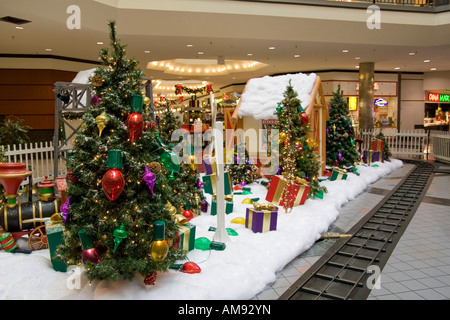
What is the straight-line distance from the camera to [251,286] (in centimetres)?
343

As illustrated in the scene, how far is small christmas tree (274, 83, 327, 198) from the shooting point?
665cm

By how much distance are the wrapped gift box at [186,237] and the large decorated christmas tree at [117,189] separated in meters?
0.56

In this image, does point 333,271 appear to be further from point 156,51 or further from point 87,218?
point 156,51

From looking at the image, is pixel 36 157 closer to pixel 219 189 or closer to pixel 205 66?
pixel 219 189

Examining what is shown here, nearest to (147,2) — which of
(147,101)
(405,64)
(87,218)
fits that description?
(147,101)

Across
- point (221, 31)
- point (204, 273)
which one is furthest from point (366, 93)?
point (204, 273)

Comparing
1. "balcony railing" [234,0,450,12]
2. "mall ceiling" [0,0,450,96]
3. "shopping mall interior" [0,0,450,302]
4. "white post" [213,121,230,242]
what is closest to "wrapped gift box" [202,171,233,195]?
"shopping mall interior" [0,0,450,302]

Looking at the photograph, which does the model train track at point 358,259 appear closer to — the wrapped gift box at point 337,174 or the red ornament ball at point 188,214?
the wrapped gift box at point 337,174

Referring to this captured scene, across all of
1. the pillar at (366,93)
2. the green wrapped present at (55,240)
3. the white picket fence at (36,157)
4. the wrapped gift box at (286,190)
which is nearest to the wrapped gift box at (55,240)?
the green wrapped present at (55,240)

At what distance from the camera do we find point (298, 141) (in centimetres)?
664

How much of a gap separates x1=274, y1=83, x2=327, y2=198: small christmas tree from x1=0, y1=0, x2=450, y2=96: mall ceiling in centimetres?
452

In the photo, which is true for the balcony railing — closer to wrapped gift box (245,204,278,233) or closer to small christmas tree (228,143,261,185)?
small christmas tree (228,143,261,185)

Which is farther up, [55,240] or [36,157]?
[36,157]

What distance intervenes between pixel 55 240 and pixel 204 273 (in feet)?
4.95
